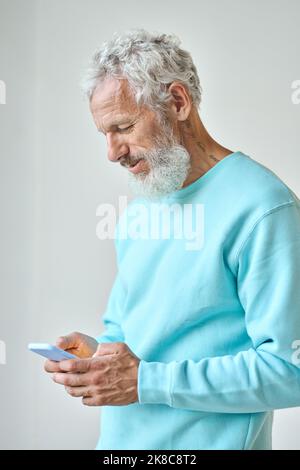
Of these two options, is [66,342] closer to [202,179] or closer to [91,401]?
Result: [91,401]

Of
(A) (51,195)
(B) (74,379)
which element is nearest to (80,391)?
(B) (74,379)

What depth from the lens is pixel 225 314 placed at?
1.11 m

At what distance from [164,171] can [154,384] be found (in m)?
0.36

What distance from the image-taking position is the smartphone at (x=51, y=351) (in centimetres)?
106

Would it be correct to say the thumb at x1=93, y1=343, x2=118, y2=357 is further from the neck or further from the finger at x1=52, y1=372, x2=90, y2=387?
the neck

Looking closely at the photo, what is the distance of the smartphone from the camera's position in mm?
1062

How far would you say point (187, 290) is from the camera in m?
1.13

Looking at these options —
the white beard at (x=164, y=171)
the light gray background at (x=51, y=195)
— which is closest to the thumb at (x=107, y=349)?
the white beard at (x=164, y=171)

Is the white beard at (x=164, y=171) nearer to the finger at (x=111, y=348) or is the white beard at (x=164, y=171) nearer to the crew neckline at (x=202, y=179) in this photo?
the crew neckline at (x=202, y=179)

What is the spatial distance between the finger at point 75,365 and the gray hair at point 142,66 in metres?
0.44


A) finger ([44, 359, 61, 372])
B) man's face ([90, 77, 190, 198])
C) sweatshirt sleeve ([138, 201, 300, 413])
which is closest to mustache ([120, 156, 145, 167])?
man's face ([90, 77, 190, 198])

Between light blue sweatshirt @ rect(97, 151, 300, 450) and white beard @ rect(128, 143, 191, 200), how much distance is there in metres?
0.03
